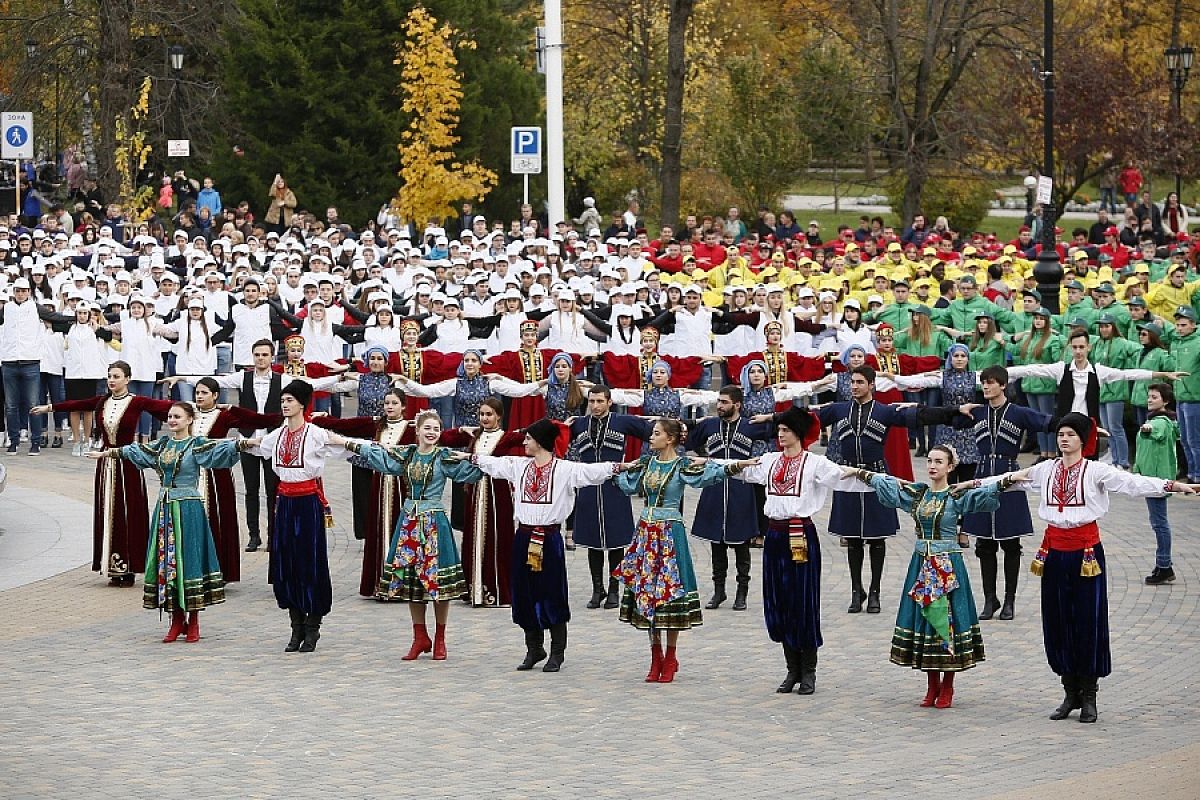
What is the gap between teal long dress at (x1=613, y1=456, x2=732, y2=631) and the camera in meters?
14.0

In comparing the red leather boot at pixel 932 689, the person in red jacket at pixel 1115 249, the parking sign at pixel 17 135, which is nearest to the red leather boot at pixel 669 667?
the red leather boot at pixel 932 689

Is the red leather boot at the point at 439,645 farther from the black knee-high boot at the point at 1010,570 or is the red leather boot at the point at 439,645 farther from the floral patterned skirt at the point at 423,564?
the black knee-high boot at the point at 1010,570

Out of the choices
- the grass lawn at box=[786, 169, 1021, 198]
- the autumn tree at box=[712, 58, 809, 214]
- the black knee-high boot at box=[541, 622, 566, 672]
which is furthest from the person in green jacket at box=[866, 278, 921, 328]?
the grass lawn at box=[786, 169, 1021, 198]

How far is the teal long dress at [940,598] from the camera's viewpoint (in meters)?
13.1

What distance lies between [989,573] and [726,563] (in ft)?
6.74

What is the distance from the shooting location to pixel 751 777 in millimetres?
11562

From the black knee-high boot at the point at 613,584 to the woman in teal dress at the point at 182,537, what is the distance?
9.79 feet

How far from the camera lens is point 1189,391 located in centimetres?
2083

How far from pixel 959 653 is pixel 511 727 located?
107 inches

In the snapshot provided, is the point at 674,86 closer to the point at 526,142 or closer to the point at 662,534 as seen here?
the point at 526,142

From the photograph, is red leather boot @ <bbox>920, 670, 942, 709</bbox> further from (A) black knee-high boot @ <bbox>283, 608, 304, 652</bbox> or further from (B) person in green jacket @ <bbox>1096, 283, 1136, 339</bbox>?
(B) person in green jacket @ <bbox>1096, 283, 1136, 339</bbox>

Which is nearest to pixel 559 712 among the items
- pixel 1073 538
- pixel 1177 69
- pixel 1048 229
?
pixel 1073 538

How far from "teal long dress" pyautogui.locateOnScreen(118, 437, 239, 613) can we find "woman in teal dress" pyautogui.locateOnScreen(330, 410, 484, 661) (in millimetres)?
1417

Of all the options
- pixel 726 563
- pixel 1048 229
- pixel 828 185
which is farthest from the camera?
pixel 828 185
